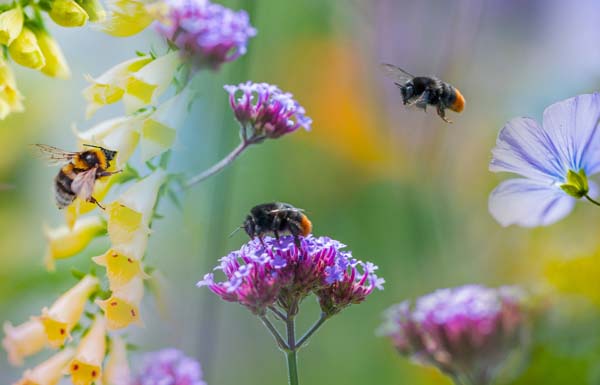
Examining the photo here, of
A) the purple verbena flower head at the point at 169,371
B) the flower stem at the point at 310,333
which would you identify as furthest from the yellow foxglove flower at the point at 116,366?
the flower stem at the point at 310,333

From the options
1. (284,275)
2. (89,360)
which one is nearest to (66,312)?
(89,360)

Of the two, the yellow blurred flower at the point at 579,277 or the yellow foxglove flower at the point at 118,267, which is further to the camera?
the yellow blurred flower at the point at 579,277

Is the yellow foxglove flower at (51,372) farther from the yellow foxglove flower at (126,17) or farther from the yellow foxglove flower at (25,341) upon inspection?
the yellow foxglove flower at (126,17)

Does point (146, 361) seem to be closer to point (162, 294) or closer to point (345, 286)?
point (162, 294)

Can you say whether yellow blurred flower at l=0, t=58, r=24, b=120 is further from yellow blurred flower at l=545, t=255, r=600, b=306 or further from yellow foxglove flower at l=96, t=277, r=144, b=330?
yellow blurred flower at l=545, t=255, r=600, b=306

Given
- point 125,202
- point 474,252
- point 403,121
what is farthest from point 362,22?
point 125,202

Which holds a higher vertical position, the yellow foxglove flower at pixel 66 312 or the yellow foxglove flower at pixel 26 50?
the yellow foxglove flower at pixel 26 50

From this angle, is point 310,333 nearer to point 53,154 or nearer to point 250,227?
point 250,227
